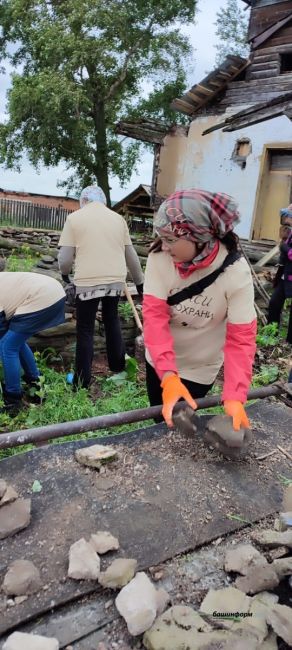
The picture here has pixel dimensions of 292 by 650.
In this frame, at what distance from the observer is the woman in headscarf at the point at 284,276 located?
5.04 metres

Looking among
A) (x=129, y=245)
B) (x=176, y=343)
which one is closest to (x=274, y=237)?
(x=129, y=245)

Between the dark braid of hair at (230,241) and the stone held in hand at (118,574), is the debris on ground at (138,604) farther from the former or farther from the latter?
the dark braid of hair at (230,241)

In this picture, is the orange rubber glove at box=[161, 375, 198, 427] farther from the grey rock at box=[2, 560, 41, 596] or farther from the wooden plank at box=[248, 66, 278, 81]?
the wooden plank at box=[248, 66, 278, 81]

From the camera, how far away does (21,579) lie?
1.36 metres

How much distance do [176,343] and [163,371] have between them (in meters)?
0.30

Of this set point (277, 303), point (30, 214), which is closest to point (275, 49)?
point (277, 303)

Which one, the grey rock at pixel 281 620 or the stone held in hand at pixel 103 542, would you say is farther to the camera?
the stone held in hand at pixel 103 542

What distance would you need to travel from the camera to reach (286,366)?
5117mm

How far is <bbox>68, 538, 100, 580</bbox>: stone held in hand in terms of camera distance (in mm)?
1408

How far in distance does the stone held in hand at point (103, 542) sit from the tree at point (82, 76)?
14287mm

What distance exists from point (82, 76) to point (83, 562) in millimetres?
16930

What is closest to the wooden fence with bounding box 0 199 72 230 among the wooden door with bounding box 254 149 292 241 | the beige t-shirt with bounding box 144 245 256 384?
the wooden door with bounding box 254 149 292 241

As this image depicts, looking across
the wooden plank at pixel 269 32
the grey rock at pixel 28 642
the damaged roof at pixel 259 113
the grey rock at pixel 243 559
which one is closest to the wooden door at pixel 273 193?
the damaged roof at pixel 259 113

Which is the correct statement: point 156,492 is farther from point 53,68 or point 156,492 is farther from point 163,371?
point 53,68
